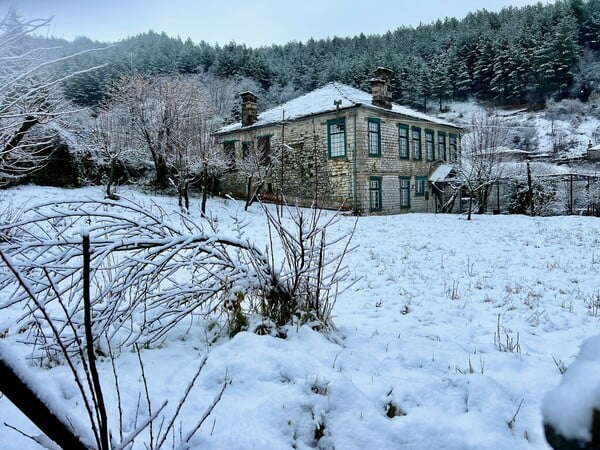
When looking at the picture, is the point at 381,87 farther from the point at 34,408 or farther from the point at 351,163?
the point at 34,408

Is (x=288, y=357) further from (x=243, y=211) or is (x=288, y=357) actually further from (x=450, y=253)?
(x=243, y=211)

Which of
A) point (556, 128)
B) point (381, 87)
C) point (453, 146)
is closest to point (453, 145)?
point (453, 146)

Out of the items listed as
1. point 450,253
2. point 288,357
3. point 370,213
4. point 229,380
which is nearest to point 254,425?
point 229,380

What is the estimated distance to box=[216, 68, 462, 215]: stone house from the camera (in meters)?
21.3

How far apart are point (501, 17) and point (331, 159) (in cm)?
7338

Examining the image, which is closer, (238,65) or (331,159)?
(331,159)

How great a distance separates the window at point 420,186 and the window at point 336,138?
632 centimetres

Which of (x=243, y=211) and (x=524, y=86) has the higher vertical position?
(x=524, y=86)

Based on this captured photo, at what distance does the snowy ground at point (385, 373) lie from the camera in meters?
2.30

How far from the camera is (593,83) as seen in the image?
5456cm

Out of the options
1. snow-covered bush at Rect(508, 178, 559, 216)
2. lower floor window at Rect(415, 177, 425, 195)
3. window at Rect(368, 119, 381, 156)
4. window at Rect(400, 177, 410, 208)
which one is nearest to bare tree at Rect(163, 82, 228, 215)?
window at Rect(368, 119, 381, 156)

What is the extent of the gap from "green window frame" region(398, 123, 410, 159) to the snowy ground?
18.6 meters

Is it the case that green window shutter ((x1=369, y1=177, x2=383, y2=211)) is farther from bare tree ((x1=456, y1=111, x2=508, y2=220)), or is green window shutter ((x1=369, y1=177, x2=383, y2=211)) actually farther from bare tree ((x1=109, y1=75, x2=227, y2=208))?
bare tree ((x1=109, y1=75, x2=227, y2=208))

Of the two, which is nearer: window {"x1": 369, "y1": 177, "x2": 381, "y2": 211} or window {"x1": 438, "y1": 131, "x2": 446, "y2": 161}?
window {"x1": 369, "y1": 177, "x2": 381, "y2": 211}
